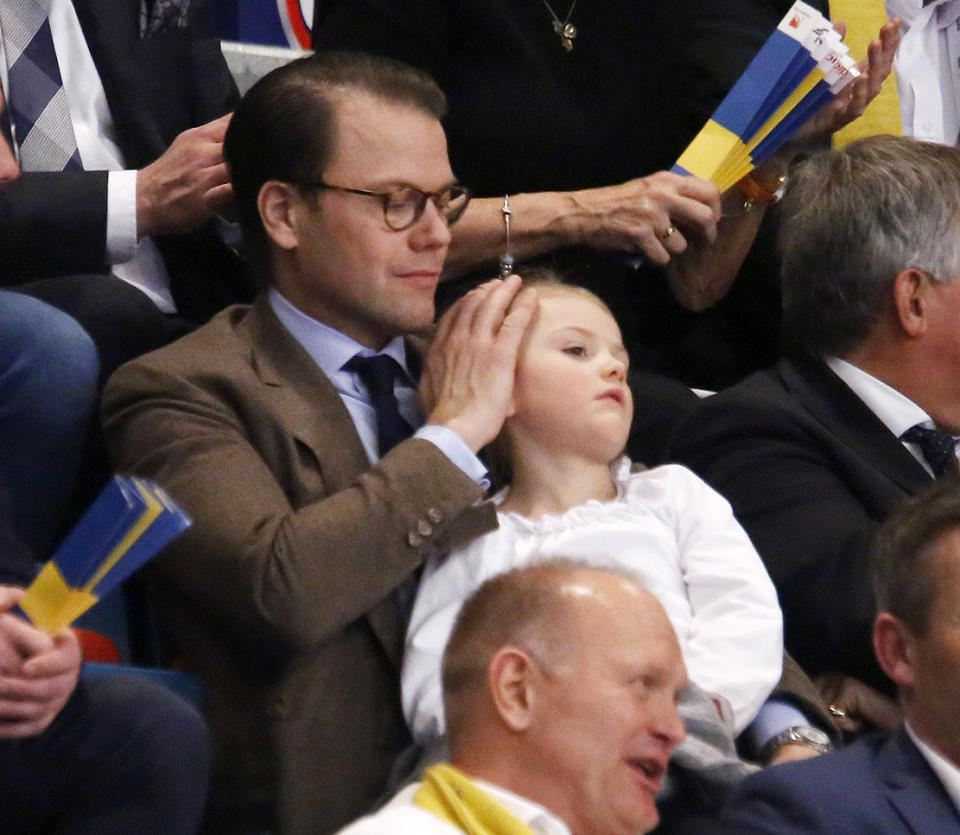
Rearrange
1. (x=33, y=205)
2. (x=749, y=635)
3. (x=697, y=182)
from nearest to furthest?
(x=749, y=635), (x=33, y=205), (x=697, y=182)

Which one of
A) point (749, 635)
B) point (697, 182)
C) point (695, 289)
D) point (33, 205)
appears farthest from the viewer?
point (695, 289)

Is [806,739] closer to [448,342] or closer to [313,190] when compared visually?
[448,342]

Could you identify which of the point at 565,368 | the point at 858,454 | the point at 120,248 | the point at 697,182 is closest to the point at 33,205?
the point at 120,248

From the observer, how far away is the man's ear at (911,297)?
285cm

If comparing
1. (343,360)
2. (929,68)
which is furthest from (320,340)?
(929,68)

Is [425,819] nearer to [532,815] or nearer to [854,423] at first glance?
[532,815]

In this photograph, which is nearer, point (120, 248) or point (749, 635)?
point (749, 635)

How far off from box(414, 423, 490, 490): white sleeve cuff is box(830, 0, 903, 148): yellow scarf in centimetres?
143

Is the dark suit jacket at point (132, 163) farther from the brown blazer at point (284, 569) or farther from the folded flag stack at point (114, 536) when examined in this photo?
the folded flag stack at point (114, 536)

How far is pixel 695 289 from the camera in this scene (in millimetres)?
3158

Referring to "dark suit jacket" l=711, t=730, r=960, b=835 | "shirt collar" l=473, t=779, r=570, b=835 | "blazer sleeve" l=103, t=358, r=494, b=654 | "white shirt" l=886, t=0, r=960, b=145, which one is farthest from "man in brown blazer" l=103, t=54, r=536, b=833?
"white shirt" l=886, t=0, r=960, b=145

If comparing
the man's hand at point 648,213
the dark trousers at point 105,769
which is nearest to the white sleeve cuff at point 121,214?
the man's hand at point 648,213

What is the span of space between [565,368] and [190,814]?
85 cm

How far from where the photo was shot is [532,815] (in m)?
1.84
